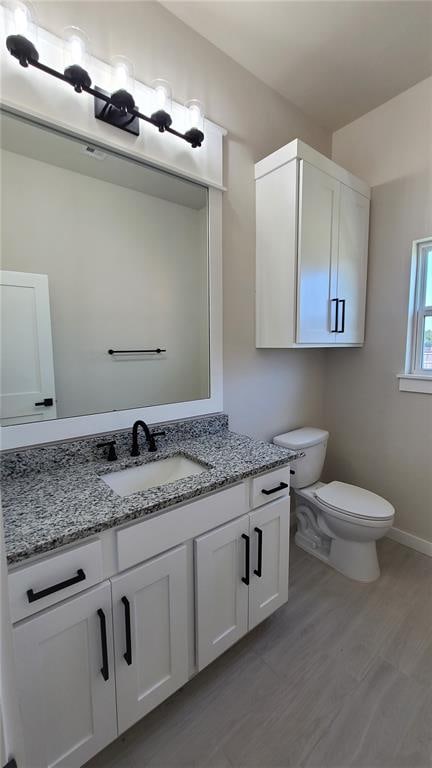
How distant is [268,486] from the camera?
134 centimetres

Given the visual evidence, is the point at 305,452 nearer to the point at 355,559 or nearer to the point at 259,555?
the point at 355,559

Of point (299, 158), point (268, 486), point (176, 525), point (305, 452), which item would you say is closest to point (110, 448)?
point (176, 525)

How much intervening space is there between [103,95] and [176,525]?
62.6 inches

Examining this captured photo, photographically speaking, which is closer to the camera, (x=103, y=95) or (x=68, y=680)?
→ (x=68, y=680)

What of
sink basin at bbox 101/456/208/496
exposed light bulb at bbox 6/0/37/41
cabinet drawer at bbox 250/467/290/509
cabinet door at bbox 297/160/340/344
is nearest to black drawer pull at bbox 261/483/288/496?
cabinet drawer at bbox 250/467/290/509

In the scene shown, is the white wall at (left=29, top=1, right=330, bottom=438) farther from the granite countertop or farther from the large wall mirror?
the granite countertop

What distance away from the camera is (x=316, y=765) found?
102 cm

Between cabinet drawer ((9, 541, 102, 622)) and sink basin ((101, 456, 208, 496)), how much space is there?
1.22ft

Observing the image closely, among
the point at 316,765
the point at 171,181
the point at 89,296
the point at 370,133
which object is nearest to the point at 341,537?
the point at 316,765

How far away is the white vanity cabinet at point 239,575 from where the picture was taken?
115 cm

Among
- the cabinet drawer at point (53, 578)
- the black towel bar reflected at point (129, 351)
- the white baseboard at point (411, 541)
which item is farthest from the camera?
the white baseboard at point (411, 541)

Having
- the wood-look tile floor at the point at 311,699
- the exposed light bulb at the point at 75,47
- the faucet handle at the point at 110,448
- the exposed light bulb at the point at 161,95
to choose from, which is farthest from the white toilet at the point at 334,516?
the exposed light bulb at the point at 75,47

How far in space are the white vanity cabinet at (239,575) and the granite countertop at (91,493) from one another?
21 cm

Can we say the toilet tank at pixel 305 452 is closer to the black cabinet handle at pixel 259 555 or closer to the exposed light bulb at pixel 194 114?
the black cabinet handle at pixel 259 555
